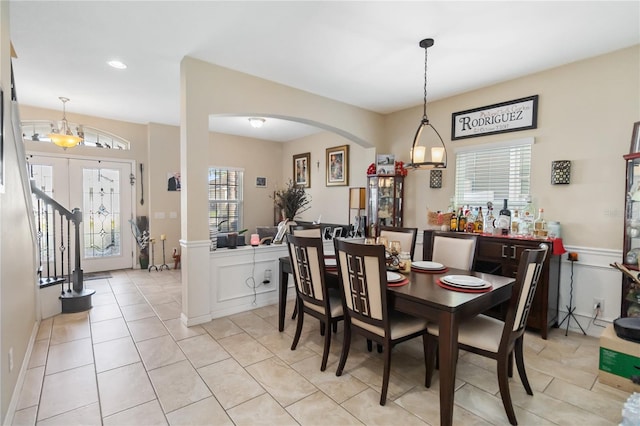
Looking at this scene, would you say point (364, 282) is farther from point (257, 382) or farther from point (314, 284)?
point (257, 382)

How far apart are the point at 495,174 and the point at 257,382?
3.51 m

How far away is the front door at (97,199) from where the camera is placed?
17.1 feet

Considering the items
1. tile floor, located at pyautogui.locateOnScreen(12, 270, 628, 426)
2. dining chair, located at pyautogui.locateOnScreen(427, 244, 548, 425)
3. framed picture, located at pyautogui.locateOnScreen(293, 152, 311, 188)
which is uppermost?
framed picture, located at pyautogui.locateOnScreen(293, 152, 311, 188)

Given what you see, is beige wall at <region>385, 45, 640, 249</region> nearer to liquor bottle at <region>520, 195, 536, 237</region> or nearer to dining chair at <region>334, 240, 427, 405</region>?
liquor bottle at <region>520, 195, 536, 237</region>

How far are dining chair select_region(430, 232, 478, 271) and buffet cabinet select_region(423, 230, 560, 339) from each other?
92 millimetres

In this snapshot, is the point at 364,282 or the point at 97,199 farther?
the point at 97,199

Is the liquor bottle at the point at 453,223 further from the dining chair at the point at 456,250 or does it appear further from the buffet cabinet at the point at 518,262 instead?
the dining chair at the point at 456,250

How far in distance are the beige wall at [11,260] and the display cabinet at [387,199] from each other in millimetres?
3927

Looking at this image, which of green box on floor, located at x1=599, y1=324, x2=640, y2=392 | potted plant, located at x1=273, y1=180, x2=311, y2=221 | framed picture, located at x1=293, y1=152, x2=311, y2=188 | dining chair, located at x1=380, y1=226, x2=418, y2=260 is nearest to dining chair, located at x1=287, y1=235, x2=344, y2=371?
dining chair, located at x1=380, y1=226, x2=418, y2=260

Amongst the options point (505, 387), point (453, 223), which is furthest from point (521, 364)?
point (453, 223)

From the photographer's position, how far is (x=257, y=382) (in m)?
2.29

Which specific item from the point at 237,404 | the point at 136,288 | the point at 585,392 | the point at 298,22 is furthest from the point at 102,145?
the point at 585,392

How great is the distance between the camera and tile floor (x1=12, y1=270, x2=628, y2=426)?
193cm

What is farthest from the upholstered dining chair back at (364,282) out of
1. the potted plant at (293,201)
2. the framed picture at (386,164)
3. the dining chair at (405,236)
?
the potted plant at (293,201)
